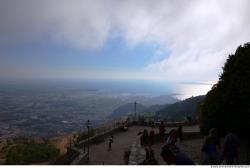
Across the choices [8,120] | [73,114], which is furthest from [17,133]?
[73,114]

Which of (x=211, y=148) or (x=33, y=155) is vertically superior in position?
(x=211, y=148)

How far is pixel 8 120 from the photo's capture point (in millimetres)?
53469

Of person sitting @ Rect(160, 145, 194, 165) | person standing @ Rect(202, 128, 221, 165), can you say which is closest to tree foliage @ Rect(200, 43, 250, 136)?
person standing @ Rect(202, 128, 221, 165)

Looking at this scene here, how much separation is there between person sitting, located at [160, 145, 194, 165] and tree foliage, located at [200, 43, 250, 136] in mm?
7207

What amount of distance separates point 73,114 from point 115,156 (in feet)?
181

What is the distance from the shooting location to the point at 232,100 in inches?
Answer: 483

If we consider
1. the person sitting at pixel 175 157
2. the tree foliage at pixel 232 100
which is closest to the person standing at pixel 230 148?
the person sitting at pixel 175 157

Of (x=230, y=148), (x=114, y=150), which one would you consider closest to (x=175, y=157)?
(x=230, y=148)

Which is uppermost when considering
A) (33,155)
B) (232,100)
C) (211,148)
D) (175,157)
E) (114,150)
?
(232,100)

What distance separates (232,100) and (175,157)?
7.66 m

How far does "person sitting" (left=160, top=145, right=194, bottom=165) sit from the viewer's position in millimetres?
5125

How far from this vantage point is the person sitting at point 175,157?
5.12 meters

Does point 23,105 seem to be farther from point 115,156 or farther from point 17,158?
point 115,156

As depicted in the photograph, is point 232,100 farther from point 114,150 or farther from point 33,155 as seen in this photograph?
point 33,155
